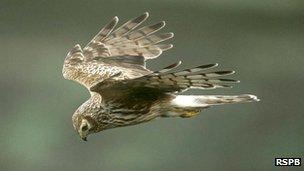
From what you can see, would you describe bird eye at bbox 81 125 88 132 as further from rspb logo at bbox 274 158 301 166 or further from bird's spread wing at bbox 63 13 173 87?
rspb logo at bbox 274 158 301 166

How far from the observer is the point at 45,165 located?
3.90ft

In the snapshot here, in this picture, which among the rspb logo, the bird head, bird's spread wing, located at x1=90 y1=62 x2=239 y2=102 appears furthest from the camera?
the rspb logo

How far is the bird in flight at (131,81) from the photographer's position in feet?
2.85

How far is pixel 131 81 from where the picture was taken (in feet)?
2.87

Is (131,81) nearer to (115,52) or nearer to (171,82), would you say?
(171,82)

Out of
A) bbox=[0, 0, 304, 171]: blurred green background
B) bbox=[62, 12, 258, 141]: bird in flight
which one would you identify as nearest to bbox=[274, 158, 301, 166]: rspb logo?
bbox=[0, 0, 304, 171]: blurred green background

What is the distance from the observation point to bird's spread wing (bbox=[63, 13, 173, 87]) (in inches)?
40.3

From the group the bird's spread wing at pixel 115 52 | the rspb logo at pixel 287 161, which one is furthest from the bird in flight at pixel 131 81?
the rspb logo at pixel 287 161

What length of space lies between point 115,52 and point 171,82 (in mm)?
215

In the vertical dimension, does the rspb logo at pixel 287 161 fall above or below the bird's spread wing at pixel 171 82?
below

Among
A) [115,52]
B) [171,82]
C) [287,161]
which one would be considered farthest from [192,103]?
[287,161]

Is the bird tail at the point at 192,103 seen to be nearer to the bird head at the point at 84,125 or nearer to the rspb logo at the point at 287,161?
the bird head at the point at 84,125

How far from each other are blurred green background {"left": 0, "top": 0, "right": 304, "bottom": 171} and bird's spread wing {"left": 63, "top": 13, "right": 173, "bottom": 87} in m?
0.08

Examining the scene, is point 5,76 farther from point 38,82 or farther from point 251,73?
point 251,73
